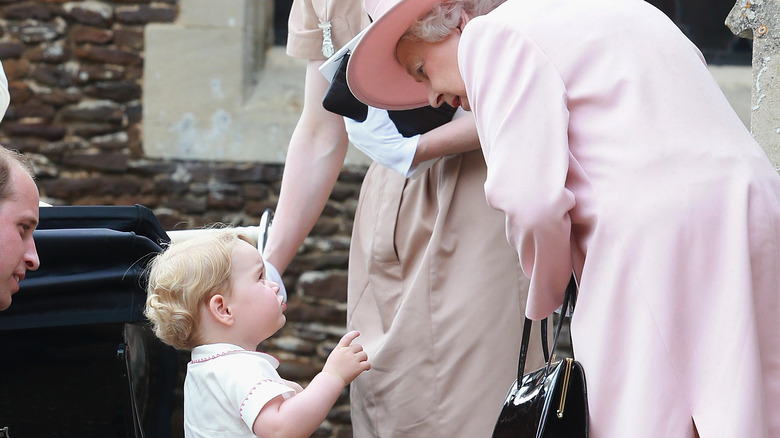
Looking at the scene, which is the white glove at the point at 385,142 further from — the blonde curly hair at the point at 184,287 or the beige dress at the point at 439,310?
the blonde curly hair at the point at 184,287

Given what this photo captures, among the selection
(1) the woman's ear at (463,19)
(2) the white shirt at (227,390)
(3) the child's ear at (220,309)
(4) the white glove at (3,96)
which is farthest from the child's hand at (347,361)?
(4) the white glove at (3,96)

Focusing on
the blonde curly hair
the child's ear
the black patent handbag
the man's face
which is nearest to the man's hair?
the man's face

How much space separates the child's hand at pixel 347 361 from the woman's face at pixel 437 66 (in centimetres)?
58

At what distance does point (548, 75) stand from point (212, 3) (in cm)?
399

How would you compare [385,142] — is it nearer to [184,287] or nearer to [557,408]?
[184,287]

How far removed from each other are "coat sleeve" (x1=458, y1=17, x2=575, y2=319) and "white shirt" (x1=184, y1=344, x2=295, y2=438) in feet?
2.30

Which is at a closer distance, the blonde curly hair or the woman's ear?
the woman's ear

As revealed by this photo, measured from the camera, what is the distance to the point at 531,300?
1823mm

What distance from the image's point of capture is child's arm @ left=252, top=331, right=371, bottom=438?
214 cm

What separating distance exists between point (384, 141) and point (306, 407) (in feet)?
2.56

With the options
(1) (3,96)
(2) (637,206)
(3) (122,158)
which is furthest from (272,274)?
(3) (122,158)

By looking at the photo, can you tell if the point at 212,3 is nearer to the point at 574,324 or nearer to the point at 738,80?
the point at 738,80

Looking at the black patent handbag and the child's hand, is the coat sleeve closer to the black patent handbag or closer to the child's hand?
the black patent handbag

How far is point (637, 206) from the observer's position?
1.62 m
